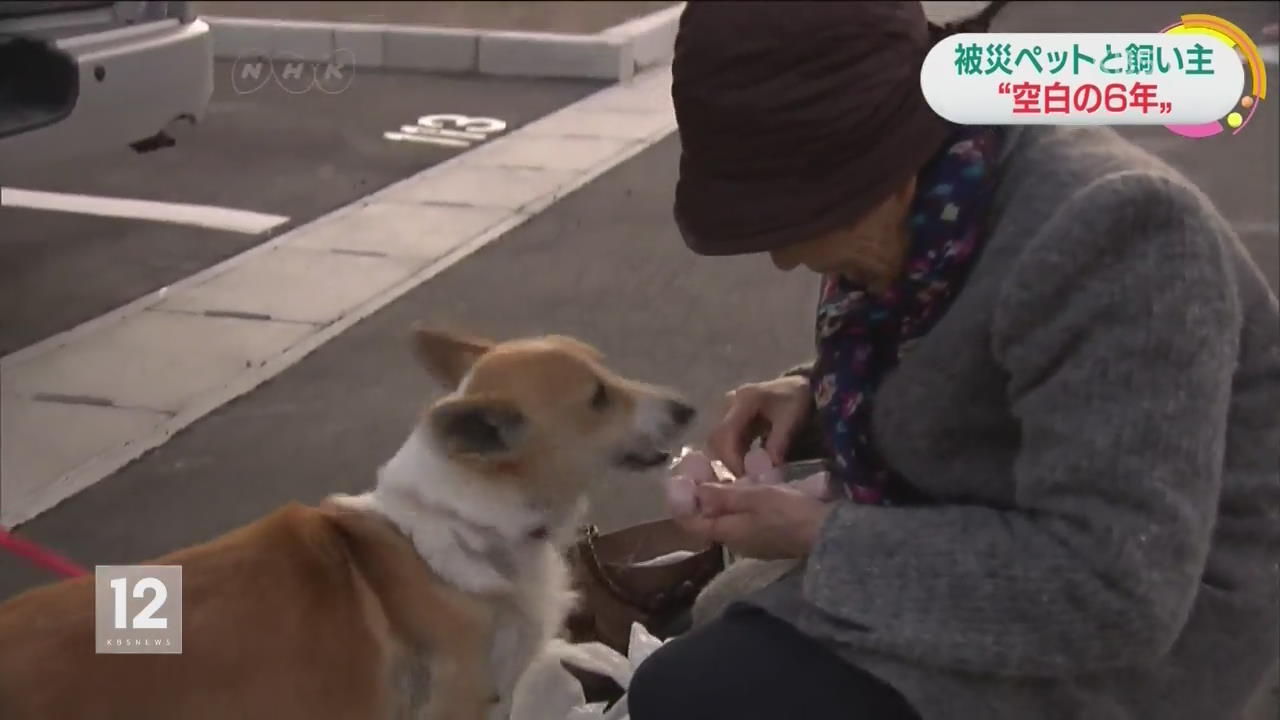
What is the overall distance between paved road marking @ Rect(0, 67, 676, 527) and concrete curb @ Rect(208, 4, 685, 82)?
2.29 meters

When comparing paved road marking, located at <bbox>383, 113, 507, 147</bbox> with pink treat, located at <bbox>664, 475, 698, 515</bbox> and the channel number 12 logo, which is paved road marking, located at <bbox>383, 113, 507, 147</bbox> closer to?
the channel number 12 logo

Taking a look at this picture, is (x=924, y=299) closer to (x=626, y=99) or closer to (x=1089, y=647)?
(x=1089, y=647)

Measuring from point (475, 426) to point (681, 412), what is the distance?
1.40 feet

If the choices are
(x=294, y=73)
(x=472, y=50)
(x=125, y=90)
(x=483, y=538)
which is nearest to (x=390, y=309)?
(x=125, y=90)

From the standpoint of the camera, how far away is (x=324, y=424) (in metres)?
3.05

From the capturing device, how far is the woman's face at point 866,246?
1.27 m

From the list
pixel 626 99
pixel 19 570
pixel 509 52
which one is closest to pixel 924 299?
pixel 19 570

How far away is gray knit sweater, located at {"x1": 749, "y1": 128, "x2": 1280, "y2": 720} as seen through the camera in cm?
112

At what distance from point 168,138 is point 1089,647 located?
383 cm

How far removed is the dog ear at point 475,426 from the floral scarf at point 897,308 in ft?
1.48

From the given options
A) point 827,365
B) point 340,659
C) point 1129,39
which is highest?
point 1129,39

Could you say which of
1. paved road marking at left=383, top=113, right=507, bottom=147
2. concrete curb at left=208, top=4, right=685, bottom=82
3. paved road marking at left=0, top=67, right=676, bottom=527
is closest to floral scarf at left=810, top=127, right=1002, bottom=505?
paved road marking at left=0, top=67, right=676, bottom=527

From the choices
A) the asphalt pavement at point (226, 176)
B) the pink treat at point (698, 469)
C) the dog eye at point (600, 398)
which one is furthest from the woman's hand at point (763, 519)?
the asphalt pavement at point (226, 176)

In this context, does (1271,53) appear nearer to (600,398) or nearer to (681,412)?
(681,412)
